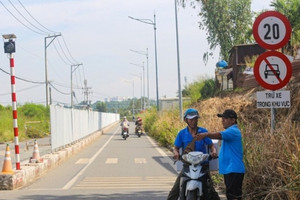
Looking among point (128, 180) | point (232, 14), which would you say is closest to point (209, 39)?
point (232, 14)

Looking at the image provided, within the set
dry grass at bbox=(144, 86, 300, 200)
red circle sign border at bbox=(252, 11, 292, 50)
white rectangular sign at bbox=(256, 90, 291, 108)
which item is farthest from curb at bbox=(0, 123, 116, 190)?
red circle sign border at bbox=(252, 11, 292, 50)

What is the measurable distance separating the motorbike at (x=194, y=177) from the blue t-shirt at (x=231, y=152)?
0.78 ft

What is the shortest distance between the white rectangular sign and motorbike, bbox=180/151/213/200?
5.06 feet

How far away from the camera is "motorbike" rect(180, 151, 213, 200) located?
19.3ft

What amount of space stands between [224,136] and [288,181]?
3.99 ft

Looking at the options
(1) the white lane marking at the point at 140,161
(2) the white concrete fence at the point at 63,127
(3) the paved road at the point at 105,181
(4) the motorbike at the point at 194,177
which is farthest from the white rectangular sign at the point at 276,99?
(2) the white concrete fence at the point at 63,127

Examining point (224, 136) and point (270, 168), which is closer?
point (224, 136)

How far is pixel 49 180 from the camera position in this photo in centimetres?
1217

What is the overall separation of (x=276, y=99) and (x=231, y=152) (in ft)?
4.98

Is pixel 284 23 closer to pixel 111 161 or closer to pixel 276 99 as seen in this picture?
pixel 276 99

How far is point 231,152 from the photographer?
19.4ft

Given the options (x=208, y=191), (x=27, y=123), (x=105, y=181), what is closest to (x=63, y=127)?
(x=105, y=181)

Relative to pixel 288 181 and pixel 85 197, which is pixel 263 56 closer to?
pixel 288 181

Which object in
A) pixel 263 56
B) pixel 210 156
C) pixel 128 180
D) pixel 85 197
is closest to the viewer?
pixel 210 156
